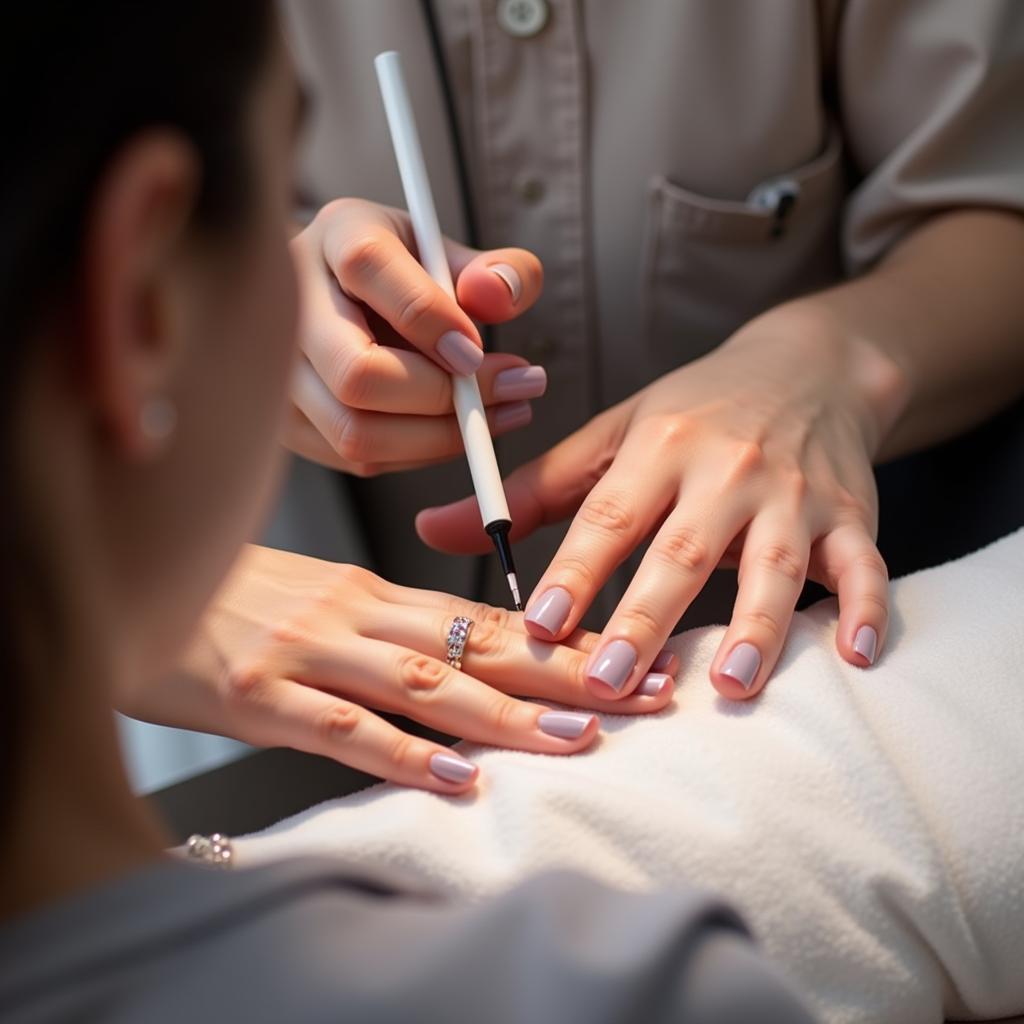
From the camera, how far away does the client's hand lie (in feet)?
1.77

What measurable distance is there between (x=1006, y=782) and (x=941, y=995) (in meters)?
0.09

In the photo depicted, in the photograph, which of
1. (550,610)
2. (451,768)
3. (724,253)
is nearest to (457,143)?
(724,253)

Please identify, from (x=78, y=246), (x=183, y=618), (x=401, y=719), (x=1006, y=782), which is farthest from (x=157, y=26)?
(x=401, y=719)

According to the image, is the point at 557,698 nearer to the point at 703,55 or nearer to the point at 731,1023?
the point at 731,1023

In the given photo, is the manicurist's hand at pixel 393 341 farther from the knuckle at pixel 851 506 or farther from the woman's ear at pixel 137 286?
the woman's ear at pixel 137 286

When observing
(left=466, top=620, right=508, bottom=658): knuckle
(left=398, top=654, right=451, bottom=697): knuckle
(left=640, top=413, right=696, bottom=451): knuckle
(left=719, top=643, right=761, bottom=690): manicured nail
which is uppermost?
(left=640, top=413, right=696, bottom=451): knuckle

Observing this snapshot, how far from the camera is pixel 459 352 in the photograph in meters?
0.67

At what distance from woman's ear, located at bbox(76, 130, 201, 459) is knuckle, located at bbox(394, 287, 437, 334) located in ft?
1.13

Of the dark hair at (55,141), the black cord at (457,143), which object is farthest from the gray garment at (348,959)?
the black cord at (457,143)

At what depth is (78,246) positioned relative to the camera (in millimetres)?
285

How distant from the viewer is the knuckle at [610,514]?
0.64 metres

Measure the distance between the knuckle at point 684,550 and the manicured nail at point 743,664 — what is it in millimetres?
75

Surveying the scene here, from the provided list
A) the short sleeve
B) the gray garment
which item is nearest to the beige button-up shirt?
the short sleeve

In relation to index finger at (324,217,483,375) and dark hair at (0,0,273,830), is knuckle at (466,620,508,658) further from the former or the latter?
dark hair at (0,0,273,830)
